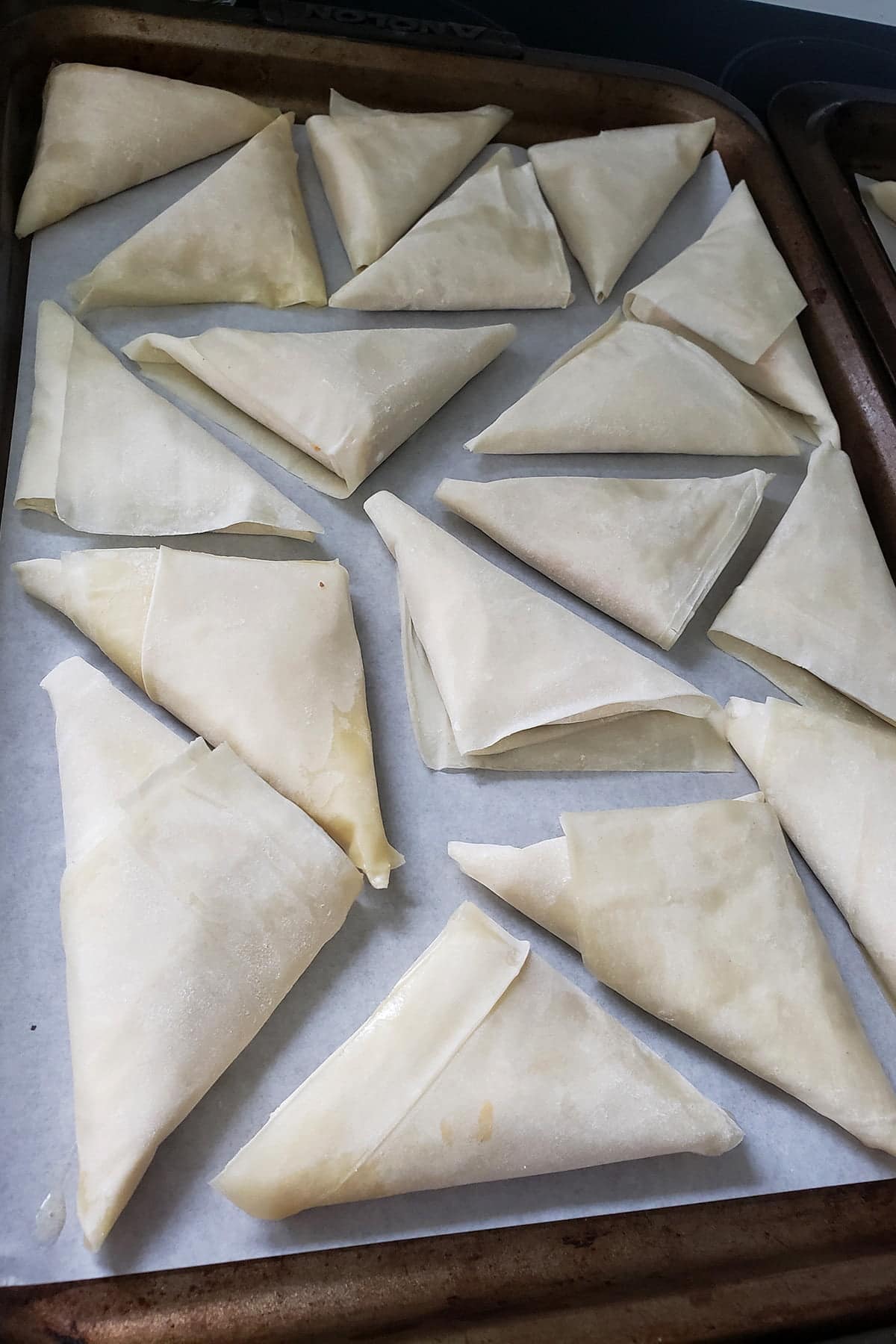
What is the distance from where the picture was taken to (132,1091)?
757mm

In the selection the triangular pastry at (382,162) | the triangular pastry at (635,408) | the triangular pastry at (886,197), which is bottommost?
the triangular pastry at (635,408)

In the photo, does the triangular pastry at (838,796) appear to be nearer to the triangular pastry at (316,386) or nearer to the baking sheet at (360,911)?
the baking sheet at (360,911)

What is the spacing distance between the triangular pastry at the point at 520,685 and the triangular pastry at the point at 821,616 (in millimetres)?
121

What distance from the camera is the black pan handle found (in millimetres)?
1347

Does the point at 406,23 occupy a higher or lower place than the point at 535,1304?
higher

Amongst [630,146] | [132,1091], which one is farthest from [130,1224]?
[630,146]

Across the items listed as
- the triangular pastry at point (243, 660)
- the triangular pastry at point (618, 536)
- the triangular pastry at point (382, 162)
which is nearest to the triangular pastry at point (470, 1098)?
the triangular pastry at point (243, 660)

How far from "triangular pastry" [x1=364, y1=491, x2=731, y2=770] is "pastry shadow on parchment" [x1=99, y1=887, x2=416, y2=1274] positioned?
19cm

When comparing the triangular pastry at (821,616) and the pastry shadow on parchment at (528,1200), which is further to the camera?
the triangular pastry at (821,616)

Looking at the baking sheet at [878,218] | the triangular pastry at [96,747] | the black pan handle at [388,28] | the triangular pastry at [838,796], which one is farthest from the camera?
the baking sheet at [878,218]

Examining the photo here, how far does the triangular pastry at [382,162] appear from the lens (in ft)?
4.30

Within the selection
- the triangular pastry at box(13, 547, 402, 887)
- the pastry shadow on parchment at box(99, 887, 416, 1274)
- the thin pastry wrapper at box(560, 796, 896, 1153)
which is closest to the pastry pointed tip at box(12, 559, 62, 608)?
the triangular pastry at box(13, 547, 402, 887)

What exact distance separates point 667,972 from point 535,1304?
0.92ft

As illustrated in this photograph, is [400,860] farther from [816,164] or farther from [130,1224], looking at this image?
[816,164]
